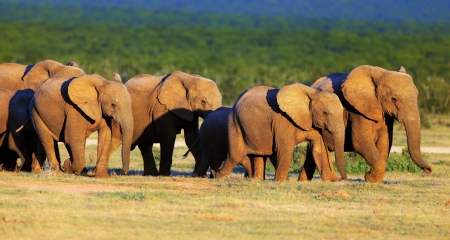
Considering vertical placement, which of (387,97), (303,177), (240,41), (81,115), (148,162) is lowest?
(240,41)

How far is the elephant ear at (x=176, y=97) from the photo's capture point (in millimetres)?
19562

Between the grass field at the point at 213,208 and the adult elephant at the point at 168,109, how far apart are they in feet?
8.14

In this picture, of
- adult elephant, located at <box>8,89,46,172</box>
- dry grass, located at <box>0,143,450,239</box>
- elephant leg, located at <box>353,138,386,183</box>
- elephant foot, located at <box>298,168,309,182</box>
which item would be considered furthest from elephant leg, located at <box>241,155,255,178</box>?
adult elephant, located at <box>8,89,46,172</box>

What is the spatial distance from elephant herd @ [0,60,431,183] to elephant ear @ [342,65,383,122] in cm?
2

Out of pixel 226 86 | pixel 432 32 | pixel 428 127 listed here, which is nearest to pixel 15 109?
pixel 428 127

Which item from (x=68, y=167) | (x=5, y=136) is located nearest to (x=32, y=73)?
(x=5, y=136)

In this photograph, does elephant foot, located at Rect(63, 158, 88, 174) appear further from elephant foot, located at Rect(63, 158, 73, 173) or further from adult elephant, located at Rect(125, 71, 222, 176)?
adult elephant, located at Rect(125, 71, 222, 176)

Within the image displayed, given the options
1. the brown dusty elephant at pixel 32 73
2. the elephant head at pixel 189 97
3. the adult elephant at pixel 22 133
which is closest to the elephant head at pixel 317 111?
the elephant head at pixel 189 97

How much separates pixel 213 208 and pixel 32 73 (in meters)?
8.61

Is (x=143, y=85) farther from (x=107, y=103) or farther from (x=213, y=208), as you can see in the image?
(x=213, y=208)

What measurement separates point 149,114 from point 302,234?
849 centimetres

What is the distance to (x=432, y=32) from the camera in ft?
464

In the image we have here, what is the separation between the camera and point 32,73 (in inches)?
825

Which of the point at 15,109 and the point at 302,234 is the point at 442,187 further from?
the point at 15,109
